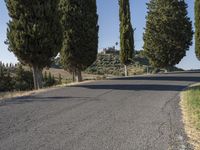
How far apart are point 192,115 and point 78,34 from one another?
19.3 m

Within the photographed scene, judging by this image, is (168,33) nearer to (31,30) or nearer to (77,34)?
(77,34)

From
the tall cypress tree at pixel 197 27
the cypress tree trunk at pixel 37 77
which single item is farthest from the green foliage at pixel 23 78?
the tall cypress tree at pixel 197 27

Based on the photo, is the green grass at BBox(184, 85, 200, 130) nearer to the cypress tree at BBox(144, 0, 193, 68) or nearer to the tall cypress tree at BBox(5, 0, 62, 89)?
the tall cypress tree at BBox(5, 0, 62, 89)

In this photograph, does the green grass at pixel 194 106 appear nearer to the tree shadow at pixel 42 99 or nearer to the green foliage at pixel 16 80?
the tree shadow at pixel 42 99

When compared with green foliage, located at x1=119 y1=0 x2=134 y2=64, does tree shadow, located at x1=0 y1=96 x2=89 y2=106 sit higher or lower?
lower

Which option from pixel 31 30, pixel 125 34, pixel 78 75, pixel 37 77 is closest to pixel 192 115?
pixel 31 30

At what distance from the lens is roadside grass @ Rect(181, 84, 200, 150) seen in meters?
9.63

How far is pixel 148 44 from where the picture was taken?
159ft

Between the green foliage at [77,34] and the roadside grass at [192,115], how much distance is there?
45.3 ft

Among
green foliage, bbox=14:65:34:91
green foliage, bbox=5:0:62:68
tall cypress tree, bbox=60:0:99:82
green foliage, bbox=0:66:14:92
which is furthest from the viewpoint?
green foliage, bbox=14:65:34:91

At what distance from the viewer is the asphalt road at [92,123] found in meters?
8.97

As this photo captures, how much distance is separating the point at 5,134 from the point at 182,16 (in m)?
40.3

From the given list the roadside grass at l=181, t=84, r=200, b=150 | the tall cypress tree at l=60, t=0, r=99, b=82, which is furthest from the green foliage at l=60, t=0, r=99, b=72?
the roadside grass at l=181, t=84, r=200, b=150

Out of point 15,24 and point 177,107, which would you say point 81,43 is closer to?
point 15,24
